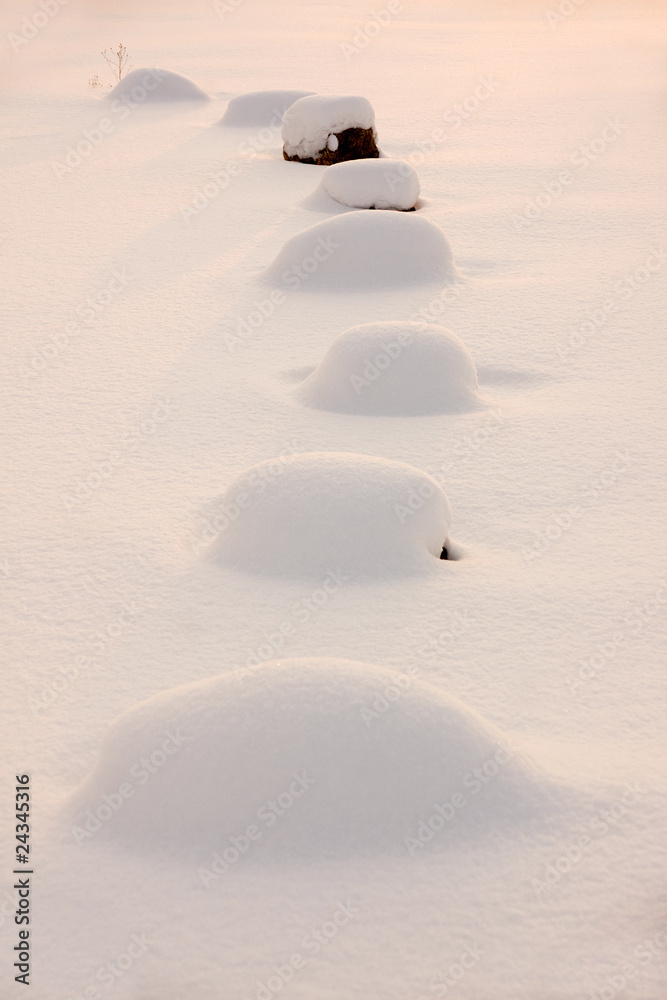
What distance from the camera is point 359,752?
2217 mm

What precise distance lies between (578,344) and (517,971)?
388 cm

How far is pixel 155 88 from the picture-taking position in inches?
497

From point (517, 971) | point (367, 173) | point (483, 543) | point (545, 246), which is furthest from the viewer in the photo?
point (367, 173)

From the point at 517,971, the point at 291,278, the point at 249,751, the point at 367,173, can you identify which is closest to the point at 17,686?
the point at 249,751

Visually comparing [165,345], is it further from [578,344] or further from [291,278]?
[578,344]
